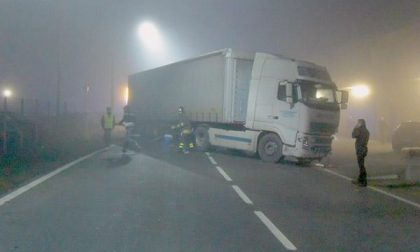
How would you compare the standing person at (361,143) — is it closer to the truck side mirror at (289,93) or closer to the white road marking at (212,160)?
the truck side mirror at (289,93)

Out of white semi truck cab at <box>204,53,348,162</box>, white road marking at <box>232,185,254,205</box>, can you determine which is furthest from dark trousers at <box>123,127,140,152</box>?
white road marking at <box>232,185,254,205</box>

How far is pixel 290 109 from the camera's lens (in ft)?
55.6

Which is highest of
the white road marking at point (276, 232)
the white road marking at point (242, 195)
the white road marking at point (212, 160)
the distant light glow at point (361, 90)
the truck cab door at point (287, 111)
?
the distant light glow at point (361, 90)

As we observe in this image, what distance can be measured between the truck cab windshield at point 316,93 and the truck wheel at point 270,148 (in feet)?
5.97

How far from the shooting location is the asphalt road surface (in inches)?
264

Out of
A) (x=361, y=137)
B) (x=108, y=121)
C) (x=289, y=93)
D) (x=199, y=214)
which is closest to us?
(x=199, y=214)

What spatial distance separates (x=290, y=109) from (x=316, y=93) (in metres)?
1.15

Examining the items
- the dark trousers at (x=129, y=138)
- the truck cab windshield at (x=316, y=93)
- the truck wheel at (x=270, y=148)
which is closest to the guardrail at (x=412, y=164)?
the truck cab windshield at (x=316, y=93)

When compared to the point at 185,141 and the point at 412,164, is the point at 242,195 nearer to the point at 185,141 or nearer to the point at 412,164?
the point at 412,164

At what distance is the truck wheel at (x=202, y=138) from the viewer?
21216 millimetres

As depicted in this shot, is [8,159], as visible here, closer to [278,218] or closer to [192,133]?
[192,133]

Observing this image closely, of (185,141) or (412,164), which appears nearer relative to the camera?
(412,164)

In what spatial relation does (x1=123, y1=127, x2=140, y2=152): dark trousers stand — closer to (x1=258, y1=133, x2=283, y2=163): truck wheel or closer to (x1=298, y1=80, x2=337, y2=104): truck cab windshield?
(x1=258, y1=133, x2=283, y2=163): truck wheel

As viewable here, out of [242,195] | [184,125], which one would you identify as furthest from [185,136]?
[242,195]
